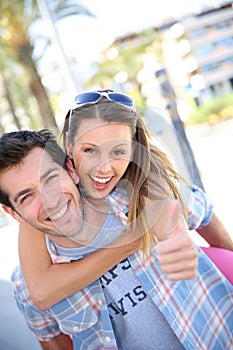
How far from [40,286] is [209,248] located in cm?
54

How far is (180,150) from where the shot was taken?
1.10m

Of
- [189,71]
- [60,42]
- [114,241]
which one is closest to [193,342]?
[114,241]

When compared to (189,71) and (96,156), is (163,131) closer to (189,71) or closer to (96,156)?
(96,156)

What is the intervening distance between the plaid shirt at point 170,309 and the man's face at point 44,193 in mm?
208

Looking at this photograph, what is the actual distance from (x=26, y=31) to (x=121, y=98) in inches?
416

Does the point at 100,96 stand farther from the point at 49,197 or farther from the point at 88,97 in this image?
the point at 49,197

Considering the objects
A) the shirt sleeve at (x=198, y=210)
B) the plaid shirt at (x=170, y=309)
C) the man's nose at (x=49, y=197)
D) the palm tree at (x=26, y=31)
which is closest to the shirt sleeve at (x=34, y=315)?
the plaid shirt at (x=170, y=309)

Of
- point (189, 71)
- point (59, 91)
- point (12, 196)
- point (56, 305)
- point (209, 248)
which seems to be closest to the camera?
point (12, 196)

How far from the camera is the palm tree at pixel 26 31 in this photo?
10203 mm

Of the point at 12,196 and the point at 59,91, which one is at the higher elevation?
the point at 59,91

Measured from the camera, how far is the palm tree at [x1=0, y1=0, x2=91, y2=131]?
10.2m

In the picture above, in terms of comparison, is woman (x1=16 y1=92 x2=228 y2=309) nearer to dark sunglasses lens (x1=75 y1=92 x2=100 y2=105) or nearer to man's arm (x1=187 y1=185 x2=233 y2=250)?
dark sunglasses lens (x1=75 y1=92 x2=100 y2=105)

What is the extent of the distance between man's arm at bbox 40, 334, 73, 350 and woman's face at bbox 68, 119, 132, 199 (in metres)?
0.59

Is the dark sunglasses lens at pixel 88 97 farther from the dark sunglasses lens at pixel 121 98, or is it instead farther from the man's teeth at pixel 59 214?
the man's teeth at pixel 59 214
